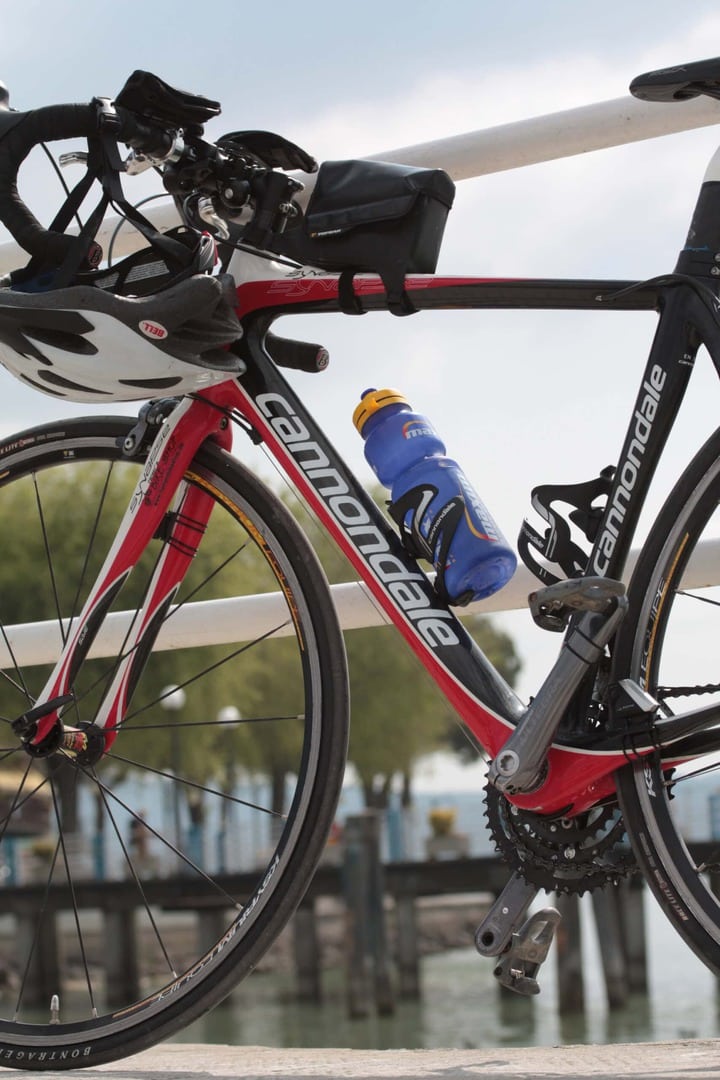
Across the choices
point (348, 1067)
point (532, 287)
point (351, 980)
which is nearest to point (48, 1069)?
point (348, 1067)

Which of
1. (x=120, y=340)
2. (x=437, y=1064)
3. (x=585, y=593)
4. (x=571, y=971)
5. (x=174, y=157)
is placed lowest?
(x=437, y=1064)

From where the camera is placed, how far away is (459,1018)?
113 feet

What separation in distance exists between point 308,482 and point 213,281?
0.32 metres

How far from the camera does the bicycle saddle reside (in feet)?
6.38

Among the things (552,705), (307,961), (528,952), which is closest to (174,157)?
(552,705)

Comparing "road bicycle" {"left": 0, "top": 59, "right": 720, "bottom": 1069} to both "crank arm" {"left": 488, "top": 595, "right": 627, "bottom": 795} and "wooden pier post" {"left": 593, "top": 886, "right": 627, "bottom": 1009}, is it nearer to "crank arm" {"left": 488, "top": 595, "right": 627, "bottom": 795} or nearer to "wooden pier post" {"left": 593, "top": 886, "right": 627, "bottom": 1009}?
"crank arm" {"left": 488, "top": 595, "right": 627, "bottom": 795}

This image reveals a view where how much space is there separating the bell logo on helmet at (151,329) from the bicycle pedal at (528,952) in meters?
0.94

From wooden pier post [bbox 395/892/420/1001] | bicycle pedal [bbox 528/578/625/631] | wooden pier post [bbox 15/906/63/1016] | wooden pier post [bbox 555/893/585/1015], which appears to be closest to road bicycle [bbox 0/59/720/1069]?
bicycle pedal [bbox 528/578/625/631]

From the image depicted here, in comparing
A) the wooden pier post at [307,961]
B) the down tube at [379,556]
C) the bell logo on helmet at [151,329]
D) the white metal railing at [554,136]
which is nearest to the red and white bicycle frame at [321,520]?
the down tube at [379,556]

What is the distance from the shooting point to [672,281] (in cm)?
195

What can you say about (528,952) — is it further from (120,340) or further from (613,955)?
(613,955)

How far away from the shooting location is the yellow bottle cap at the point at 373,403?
2113 millimetres

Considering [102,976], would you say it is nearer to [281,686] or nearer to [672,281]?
[281,686]

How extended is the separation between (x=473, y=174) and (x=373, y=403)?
2.21 ft
